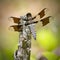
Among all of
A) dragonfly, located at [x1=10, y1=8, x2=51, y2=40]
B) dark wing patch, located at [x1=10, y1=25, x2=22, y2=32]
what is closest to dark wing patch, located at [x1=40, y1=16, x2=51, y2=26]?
dragonfly, located at [x1=10, y1=8, x2=51, y2=40]

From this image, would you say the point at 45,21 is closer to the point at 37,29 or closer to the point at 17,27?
the point at 37,29

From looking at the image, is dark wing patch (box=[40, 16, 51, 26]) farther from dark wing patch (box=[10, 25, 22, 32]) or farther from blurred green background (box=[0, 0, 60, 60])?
dark wing patch (box=[10, 25, 22, 32])

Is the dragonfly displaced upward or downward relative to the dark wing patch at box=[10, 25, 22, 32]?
upward

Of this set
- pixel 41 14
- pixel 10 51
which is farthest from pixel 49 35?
pixel 10 51

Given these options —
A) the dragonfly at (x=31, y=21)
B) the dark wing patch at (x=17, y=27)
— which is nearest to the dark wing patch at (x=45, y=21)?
the dragonfly at (x=31, y=21)

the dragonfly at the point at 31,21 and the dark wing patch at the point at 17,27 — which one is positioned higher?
the dragonfly at the point at 31,21

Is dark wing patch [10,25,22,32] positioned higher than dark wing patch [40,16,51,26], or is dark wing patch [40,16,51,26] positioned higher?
dark wing patch [40,16,51,26]

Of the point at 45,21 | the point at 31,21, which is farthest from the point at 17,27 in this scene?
the point at 45,21

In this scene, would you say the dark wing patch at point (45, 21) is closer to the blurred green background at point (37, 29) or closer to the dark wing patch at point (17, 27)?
the blurred green background at point (37, 29)

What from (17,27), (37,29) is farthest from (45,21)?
(17,27)
